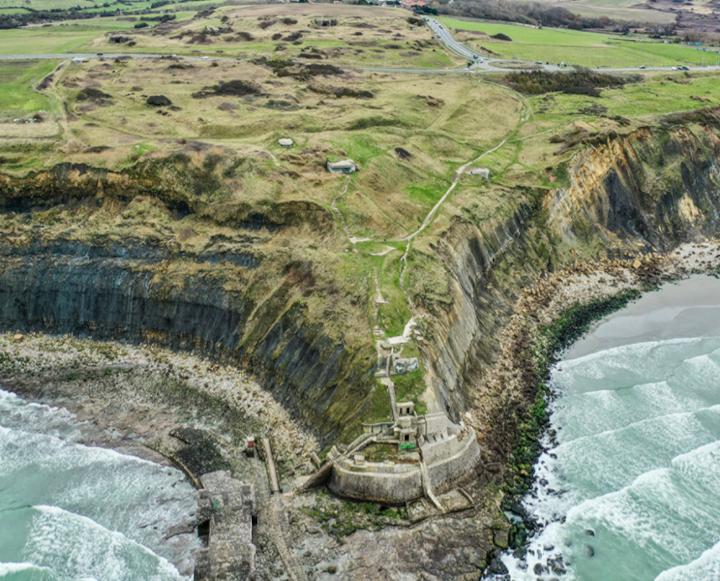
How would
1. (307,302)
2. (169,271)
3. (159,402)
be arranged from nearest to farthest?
(159,402) < (307,302) < (169,271)

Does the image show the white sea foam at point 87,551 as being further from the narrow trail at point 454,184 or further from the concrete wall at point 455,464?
the narrow trail at point 454,184

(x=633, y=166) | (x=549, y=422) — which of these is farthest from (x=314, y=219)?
(x=633, y=166)

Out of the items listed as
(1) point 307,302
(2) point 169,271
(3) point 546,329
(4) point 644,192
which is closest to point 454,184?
(3) point 546,329

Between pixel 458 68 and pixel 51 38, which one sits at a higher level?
pixel 458 68

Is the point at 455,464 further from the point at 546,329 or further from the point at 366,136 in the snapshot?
the point at 366,136

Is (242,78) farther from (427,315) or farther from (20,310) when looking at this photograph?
(427,315)

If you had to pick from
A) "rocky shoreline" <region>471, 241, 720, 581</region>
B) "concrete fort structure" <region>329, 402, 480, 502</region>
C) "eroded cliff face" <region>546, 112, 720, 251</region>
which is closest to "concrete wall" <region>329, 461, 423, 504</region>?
"concrete fort structure" <region>329, 402, 480, 502</region>

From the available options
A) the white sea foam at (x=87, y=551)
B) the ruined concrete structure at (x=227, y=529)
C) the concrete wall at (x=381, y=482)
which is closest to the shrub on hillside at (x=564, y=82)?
the concrete wall at (x=381, y=482)
